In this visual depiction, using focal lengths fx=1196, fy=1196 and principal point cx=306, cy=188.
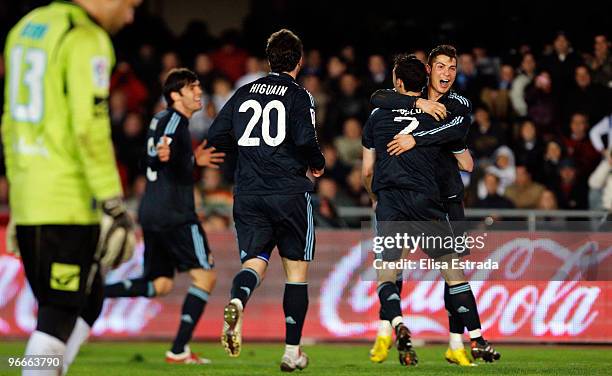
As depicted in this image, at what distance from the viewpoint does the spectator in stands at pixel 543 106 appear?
14812mm

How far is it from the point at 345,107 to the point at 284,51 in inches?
295

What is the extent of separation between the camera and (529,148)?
14.9 metres

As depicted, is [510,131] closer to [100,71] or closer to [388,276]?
[388,276]

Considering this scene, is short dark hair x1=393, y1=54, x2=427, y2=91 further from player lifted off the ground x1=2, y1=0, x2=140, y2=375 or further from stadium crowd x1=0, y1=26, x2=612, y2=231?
stadium crowd x1=0, y1=26, x2=612, y2=231

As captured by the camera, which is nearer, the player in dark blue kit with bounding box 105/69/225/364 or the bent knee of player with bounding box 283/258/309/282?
the bent knee of player with bounding box 283/258/309/282

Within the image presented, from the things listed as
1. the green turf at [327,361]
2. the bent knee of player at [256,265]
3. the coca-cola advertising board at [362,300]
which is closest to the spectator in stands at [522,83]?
the coca-cola advertising board at [362,300]

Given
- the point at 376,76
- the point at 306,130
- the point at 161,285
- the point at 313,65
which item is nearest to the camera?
the point at 306,130

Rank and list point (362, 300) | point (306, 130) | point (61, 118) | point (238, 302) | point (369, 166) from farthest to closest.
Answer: point (362, 300) → point (369, 166) → point (306, 130) → point (238, 302) → point (61, 118)

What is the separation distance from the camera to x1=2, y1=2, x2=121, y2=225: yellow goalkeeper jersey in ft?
18.1

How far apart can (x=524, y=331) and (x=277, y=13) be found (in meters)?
7.99

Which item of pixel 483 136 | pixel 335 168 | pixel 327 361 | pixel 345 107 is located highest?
pixel 345 107

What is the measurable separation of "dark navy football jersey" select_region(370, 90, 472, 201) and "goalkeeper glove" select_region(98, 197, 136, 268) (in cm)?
388

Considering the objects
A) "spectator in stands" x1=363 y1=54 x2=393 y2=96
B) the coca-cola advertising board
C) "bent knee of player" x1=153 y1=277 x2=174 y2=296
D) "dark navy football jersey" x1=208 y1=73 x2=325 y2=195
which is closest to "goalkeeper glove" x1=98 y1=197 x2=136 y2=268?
"dark navy football jersey" x1=208 y1=73 x2=325 y2=195

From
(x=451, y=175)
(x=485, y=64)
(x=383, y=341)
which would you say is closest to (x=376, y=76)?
(x=485, y=64)
